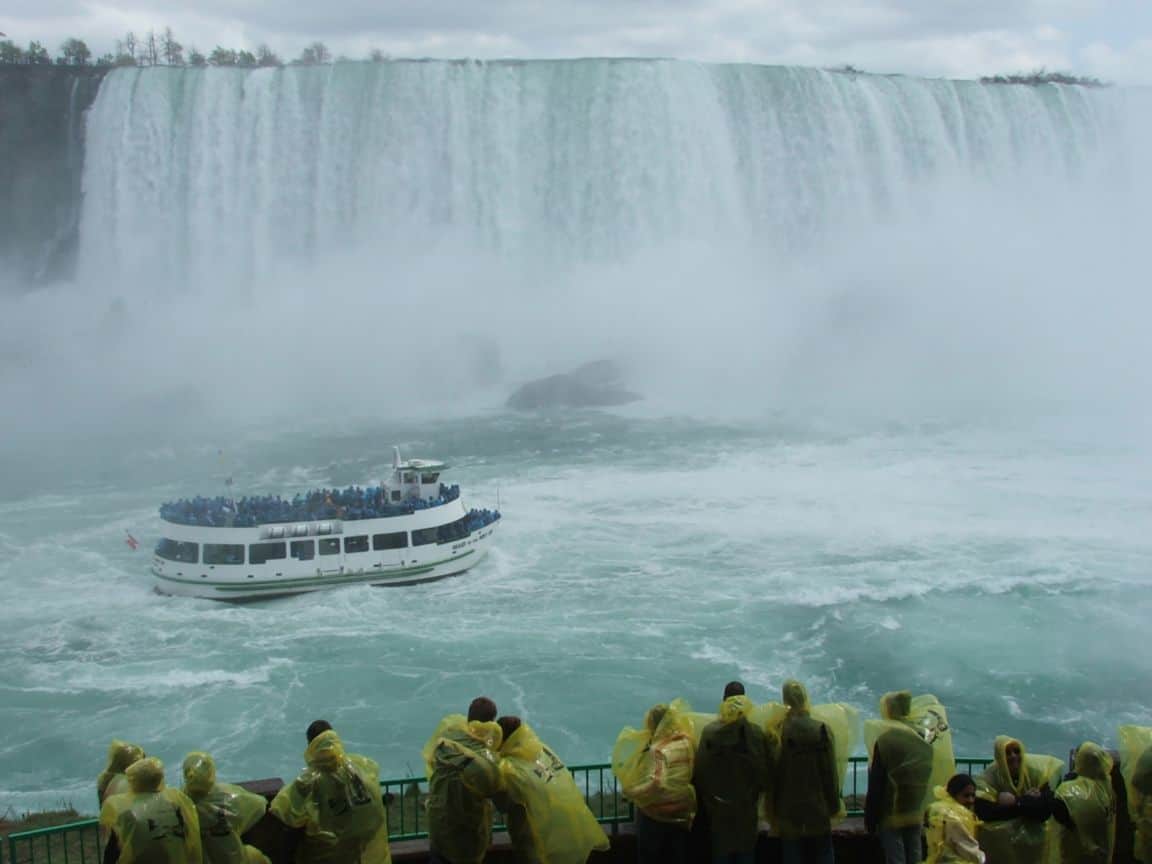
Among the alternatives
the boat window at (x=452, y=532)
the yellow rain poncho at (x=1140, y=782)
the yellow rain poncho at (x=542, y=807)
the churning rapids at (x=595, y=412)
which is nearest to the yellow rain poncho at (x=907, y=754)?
the yellow rain poncho at (x=1140, y=782)

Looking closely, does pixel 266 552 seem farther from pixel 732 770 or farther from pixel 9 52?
pixel 9 52

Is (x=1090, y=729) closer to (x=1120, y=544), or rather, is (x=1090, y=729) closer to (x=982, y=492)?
(x=1120, y=544)

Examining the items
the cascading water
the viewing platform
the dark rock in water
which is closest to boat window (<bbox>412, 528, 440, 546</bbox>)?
the viewing platform

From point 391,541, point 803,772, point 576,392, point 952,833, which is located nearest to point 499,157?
point 576,392

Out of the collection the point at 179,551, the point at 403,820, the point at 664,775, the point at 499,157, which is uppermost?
the point at 499,157

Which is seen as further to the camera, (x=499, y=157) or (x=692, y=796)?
(x=499, y=157)

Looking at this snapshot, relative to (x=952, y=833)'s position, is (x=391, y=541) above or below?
below
